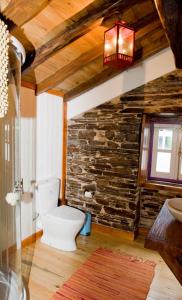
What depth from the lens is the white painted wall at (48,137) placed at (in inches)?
122

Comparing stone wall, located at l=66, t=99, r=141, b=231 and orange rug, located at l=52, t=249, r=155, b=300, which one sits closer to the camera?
orange rug, located at l=52, t=249, r=155, b=300

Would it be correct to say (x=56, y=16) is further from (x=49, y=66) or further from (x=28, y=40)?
(x=49, y=66)

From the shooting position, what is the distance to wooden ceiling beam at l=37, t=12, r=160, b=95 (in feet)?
7.88

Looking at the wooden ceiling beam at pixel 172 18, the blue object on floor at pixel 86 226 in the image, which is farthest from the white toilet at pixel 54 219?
the wooden ceiling beam at pixel 172 18

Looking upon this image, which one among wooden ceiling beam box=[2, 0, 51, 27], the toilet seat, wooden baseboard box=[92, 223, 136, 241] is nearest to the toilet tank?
the toilet seat

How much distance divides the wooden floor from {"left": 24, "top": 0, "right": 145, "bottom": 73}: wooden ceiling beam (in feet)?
7.38

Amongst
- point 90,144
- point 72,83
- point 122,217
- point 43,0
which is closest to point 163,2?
point 43,0

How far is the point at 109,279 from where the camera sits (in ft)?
Result: 7.76

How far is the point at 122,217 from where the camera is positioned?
3.28 meters

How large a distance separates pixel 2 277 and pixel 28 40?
2280mm

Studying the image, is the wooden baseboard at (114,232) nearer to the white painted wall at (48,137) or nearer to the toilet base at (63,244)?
the toilet base at (63,244)

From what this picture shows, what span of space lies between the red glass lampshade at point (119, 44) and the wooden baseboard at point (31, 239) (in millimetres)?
2407

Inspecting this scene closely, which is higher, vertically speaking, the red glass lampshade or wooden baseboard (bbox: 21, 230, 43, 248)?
the red glass lampshade

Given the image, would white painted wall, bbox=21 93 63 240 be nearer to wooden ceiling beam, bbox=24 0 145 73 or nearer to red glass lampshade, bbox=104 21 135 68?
wooden ceiling beam, bbox=24 0 145 73
